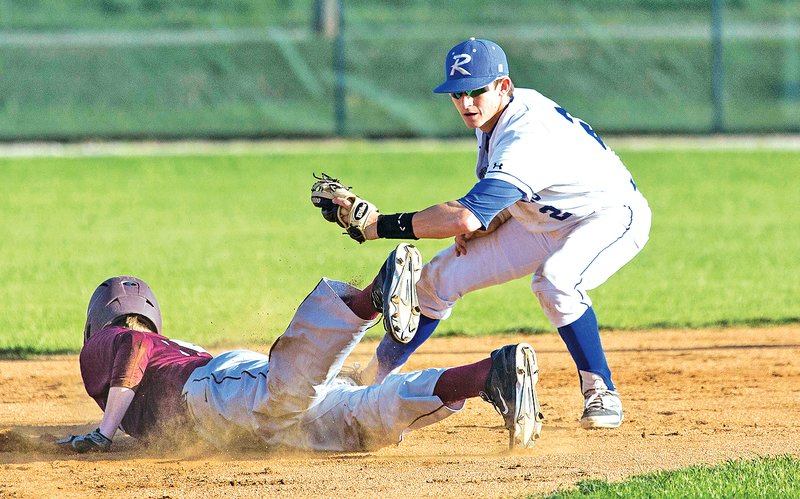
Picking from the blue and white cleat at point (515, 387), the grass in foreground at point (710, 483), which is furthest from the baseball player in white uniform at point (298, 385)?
the grass in foreground at point (710, 483)

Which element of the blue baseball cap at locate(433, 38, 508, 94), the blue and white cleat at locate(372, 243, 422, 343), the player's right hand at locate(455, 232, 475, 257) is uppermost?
the blue baseball cap at locate(433, 38, 508, 94)

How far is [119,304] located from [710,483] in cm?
260

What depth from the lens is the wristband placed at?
488 centimetres

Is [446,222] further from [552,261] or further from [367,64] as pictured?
[367,64]

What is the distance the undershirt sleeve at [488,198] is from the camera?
4859 mm

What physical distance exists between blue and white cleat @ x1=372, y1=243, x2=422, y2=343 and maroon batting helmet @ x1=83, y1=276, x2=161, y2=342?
130 cm

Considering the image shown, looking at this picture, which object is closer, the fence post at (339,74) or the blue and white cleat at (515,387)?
the blue and white cleat at (515,387)

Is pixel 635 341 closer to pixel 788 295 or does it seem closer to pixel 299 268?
pixel 788 295

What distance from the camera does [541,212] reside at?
539 cm

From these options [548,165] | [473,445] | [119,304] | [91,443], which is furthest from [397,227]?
[91,443]

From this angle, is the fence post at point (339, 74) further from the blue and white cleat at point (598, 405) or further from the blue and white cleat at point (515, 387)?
the blue and white cleat at point (515, 387)

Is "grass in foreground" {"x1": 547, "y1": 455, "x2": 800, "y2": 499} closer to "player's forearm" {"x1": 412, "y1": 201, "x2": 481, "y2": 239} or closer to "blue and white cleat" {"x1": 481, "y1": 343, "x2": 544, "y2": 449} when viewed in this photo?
"blue and white cleat" {"x1": 481, "y1": 343, "x2": 544, "y2": 449}

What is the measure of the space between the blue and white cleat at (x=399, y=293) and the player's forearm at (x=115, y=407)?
44.0 inches

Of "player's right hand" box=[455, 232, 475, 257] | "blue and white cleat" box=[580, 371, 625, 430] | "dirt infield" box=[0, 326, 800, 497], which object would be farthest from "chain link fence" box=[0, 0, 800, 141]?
"blue and white cleat" box=[580, 371, 625, 430]
